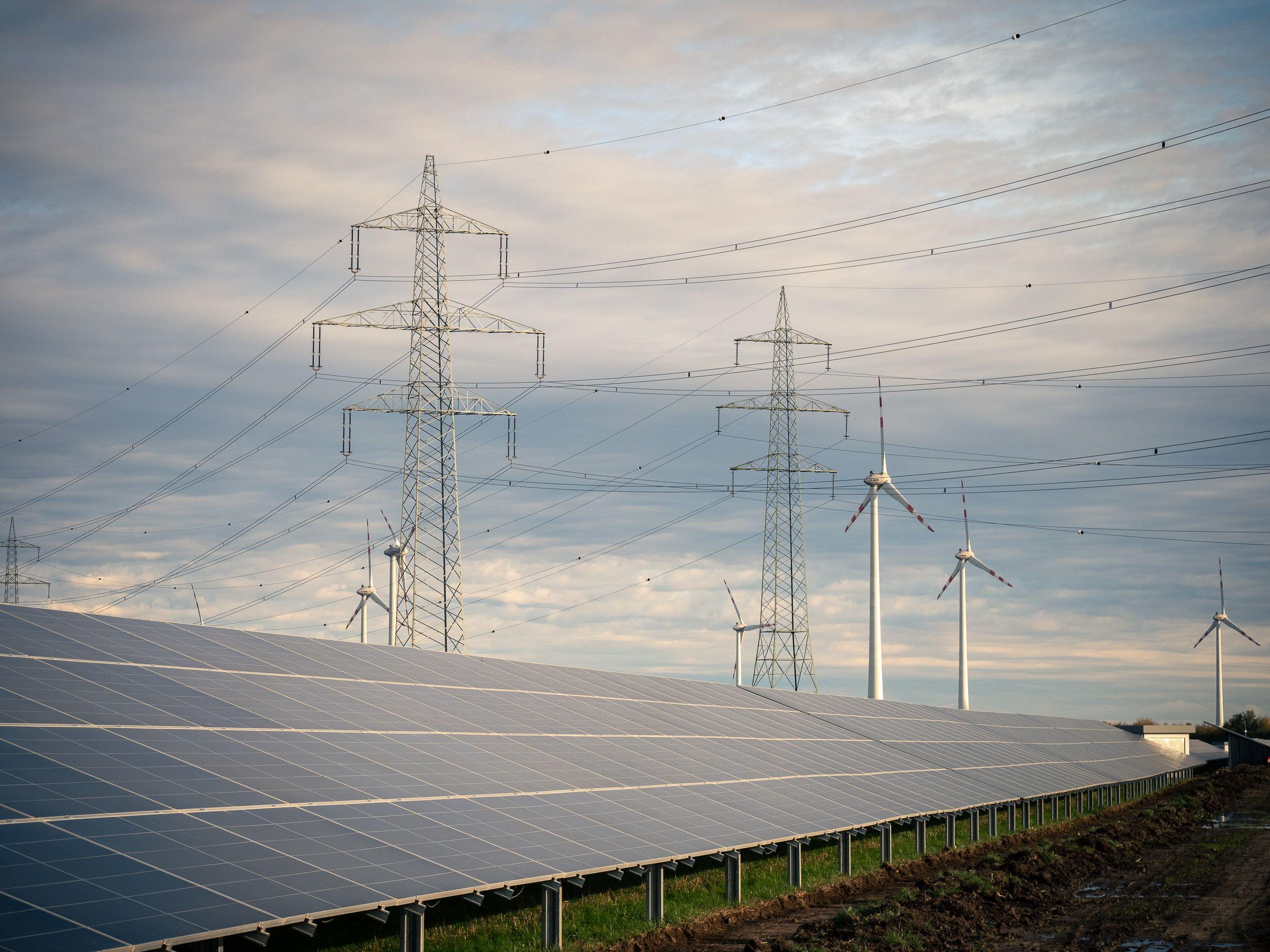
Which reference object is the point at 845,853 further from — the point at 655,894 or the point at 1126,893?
the point at 655,894

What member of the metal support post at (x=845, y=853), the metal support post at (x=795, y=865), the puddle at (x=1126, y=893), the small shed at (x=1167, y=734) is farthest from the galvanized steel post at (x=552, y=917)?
the small shed at (x=1167, y=734)

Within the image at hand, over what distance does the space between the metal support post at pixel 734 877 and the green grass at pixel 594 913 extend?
1.14 ft

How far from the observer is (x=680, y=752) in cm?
4019

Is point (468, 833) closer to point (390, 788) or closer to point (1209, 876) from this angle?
point (390, 788)

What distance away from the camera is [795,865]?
119 ft

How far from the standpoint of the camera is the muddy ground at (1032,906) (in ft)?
94.8

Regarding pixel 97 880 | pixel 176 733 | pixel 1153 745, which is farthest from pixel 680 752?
pixel 1153 745

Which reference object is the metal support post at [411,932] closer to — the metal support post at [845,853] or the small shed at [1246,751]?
the metal support post at [845,853]

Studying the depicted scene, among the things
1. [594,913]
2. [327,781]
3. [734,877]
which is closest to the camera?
[327,781]

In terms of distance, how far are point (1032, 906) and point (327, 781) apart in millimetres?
21635

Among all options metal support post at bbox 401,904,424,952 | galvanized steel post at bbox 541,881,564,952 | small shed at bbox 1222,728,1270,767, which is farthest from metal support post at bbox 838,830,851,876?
small shed at bbox 1222,728,1270,767

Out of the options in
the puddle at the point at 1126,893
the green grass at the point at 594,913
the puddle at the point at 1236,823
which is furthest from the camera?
the puddle at the point at 1236,823

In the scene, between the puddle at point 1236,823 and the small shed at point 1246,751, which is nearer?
the puddle at point 1236,823

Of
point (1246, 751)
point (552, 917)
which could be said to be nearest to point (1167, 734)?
point (1246, 751)
